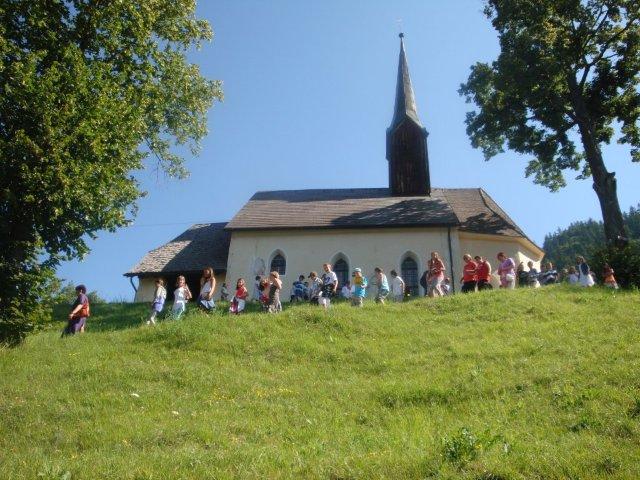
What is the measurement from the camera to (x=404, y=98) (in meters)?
38.8

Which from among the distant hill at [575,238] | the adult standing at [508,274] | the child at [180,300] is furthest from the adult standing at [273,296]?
the distant hill at [575,238]

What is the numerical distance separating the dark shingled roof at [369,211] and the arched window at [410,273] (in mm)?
1720

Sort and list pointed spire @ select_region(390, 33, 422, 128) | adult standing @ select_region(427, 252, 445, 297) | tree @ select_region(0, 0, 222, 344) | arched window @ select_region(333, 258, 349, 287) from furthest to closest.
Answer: pointed spire @ select_region(390, 33, 422, 128), arched window @ select_region(333, 258, 349, 287), adult standing @ select_region(427, 252, 445, 297), tree @ select_region(0, 0, 222, 344)

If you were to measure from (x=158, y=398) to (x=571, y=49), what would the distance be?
22726 millimetres

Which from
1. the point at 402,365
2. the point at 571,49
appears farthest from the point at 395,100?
the point at 402,365

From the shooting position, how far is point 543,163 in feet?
103

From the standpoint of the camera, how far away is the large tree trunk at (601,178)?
24.6 metres

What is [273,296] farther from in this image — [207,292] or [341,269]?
[341,269]

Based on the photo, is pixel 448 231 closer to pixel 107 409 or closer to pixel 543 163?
pixel 543 163

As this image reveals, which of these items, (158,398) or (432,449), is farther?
(158,398)

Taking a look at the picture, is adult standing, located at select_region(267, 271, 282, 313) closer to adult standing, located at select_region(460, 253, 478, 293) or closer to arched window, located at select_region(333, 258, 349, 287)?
adult standing, located at select_region(460, 253, 478, 293)

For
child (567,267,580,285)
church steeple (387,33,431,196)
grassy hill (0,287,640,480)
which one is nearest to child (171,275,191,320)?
grassy hill (0,287,640,480)

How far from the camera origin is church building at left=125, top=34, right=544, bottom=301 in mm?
29516

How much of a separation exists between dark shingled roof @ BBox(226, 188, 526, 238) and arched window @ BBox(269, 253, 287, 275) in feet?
4.54
